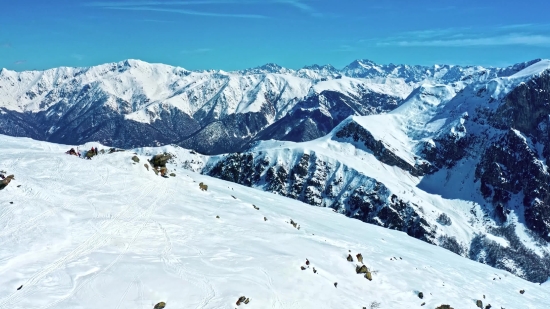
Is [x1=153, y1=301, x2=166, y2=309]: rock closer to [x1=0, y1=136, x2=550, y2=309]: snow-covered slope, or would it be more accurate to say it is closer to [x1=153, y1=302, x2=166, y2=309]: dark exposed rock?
[x1=153, y1=302, x2=166, y2=309]: dark exposed rock

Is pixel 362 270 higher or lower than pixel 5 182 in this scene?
higher

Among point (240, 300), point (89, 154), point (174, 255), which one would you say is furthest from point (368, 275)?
point (89, 154)

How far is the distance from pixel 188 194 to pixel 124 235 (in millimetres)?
14260

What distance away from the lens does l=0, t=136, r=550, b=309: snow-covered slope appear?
21.8 m

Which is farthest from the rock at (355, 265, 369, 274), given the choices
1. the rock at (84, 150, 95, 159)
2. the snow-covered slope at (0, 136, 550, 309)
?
the rock at (84, 150, 95, 159)

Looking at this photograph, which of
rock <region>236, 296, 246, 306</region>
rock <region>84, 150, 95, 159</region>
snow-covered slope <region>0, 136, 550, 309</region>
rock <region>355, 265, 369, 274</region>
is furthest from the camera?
rock <region>84, 150, 95, 159</region>

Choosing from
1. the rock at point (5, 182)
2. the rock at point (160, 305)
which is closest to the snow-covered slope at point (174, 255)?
the rock at point (160, 305)

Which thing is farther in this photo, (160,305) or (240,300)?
(240,300)

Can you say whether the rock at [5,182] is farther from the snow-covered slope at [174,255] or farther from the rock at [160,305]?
the rock at [160,305]

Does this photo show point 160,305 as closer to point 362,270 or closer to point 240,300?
point 240,300

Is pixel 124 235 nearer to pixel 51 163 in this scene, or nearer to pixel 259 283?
pixel 259 283

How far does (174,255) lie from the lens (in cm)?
2611

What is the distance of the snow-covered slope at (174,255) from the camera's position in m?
21.8

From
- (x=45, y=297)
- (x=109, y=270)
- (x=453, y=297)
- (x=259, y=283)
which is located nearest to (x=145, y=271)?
(x=109, y=270)
